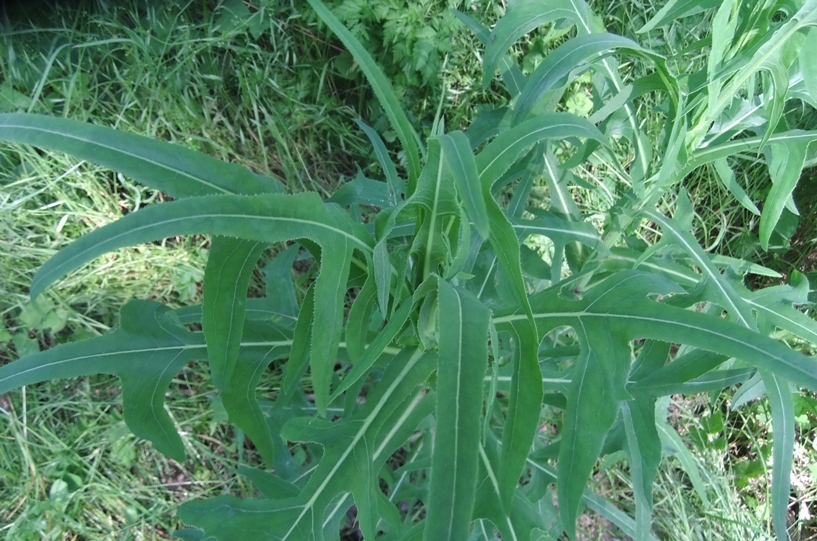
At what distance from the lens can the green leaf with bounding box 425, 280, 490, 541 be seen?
545 millimetres

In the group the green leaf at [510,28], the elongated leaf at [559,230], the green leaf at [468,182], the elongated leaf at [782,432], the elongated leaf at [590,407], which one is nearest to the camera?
the green leaf at [468,182]

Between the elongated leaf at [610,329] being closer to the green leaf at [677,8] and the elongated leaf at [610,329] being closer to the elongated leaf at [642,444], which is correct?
the elongated leaf at [642,444]

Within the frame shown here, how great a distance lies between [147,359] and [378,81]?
0.52m

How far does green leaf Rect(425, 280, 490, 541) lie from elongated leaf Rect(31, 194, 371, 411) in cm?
14

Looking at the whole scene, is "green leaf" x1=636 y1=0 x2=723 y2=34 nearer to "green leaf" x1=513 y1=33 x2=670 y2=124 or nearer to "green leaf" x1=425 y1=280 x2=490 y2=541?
"green leaf" x1=513 y1=33 x2=670 y2=124

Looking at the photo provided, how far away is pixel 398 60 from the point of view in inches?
63.3

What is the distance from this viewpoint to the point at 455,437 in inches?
21.6

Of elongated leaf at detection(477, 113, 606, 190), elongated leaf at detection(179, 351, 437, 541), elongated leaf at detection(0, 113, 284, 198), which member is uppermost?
elongated leaf at detection(477, 113, 606, 190)

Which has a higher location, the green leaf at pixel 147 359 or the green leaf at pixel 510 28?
the green leaf at pixel 510 28

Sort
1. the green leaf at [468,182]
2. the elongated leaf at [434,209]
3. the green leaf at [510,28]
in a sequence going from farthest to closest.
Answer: the green leaf at [510,28] → the elongated leaf at [434,209] → the green leaf at [468,182]

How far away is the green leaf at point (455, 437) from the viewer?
1.79 ft

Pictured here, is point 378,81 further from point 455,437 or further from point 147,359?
point 147,359

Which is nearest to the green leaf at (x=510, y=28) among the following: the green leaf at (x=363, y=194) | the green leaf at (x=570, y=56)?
the green leaf at (x=570, y=56)

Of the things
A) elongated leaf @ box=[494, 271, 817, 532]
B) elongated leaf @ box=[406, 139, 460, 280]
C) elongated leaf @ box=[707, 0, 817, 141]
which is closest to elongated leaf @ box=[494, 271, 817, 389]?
elongated leaf @ box=[494, 271, 817, 532]
